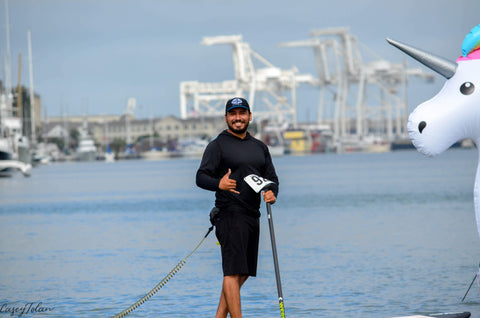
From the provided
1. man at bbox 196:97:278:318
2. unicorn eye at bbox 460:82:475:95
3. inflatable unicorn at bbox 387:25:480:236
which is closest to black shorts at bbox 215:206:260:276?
man at bbox 196:97:278:318

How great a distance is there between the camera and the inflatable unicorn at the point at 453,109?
7.02m

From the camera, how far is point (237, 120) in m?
7.03

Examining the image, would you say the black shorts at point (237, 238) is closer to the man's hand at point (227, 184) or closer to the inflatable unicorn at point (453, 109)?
the man's hand at point (227, 184)

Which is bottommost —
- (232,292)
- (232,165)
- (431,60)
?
(232,292)

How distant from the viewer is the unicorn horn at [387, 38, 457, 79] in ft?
22.6

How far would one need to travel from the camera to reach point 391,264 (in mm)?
14961

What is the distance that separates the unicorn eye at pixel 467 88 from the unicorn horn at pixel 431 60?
127 mm

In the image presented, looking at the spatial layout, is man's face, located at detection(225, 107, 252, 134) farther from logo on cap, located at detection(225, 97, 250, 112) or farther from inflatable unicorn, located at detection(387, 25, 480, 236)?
inflatable unicorn, located at detection(387, 25, 480, 236)

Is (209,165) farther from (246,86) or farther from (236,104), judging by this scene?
(246,86)

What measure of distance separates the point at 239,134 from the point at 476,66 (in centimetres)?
179

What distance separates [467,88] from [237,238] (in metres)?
1.99

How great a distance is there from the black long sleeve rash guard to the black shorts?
7cm

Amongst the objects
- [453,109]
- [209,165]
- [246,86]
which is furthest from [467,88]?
[246,86]

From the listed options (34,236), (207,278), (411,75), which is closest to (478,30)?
(207,278)
